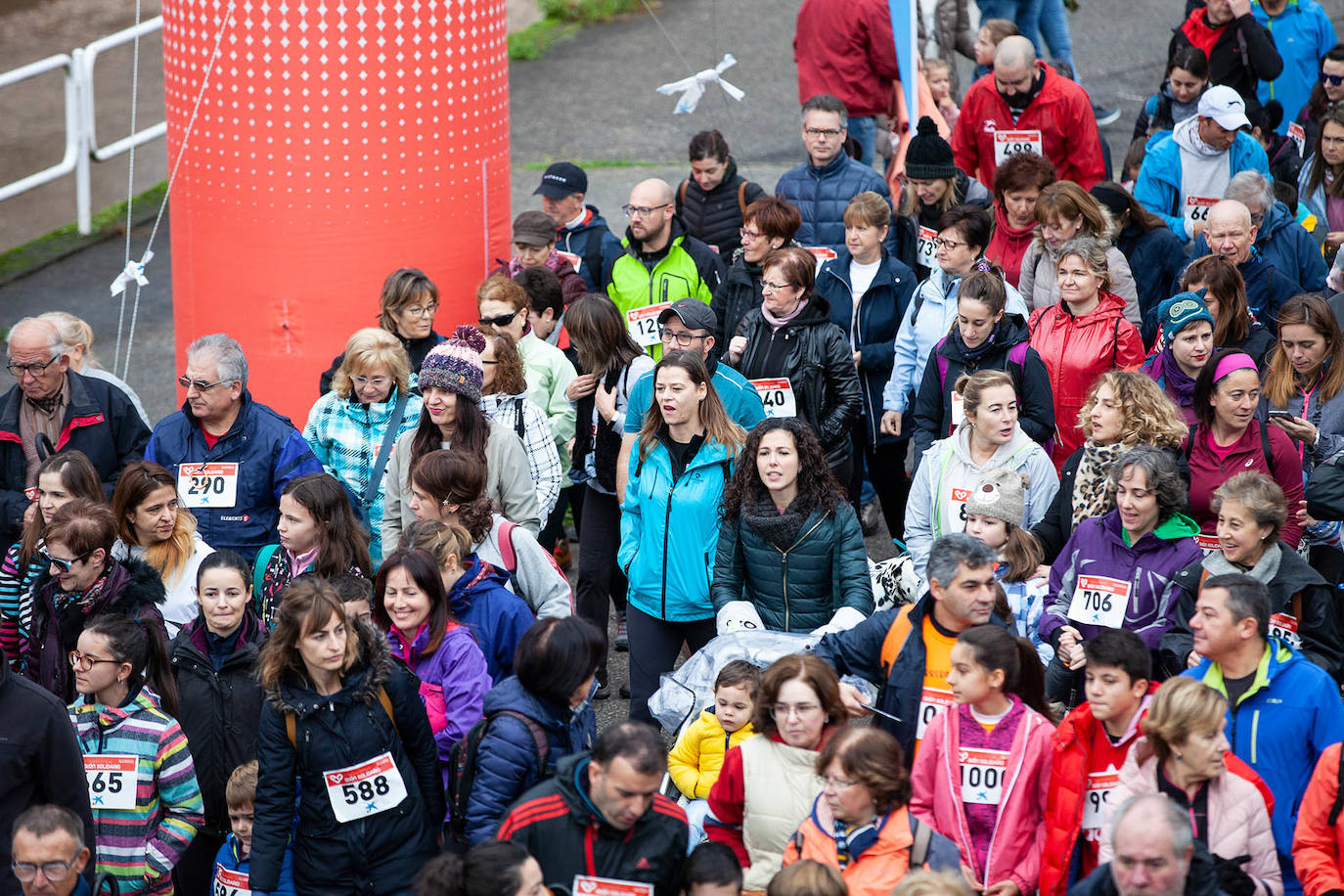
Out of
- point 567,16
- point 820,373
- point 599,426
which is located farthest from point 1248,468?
point 567,16

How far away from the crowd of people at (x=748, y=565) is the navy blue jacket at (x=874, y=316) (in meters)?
0.02

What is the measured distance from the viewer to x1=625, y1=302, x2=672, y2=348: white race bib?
25.6 ft

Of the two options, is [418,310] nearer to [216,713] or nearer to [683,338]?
[683,338]

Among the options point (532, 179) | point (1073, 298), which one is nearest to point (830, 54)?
point (532, 179)

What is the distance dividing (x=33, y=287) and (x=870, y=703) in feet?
29.3

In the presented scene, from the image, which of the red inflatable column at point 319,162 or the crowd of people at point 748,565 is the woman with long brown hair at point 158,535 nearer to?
the crowd of people at point 748,565

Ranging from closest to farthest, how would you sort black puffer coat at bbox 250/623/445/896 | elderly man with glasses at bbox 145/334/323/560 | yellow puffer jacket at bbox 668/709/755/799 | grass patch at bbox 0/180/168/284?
black puffer coat at bbox 250/623/445/896, yellow puffer jacket at bbox 668/709/755/799, elderly man with glasses at bbox 145/334/323/560, grass patch at bbox 0/180/168/284

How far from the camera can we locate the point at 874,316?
784 centimetres

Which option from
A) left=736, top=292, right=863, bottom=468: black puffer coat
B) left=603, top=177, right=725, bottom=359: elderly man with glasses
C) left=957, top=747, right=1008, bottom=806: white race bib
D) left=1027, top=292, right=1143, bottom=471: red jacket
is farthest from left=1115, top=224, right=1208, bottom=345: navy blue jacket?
left=957, top=747, right=1008, bottom=806: white race bib

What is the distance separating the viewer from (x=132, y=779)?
5043mm

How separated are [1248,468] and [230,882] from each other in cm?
386

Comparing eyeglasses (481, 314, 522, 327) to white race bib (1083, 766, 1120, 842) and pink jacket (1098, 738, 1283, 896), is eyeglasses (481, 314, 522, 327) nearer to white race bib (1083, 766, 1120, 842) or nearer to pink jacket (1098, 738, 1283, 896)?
white race bib (1083, 766, 1120, 842)

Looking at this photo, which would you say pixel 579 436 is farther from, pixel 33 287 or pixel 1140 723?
pixel 33 287

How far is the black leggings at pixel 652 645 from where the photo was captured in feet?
20.4
